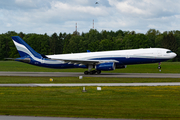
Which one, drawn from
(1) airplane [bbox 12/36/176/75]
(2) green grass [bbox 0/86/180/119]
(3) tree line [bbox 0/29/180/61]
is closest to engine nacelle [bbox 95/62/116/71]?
(1) airplane [bbox 12/36/176/75]

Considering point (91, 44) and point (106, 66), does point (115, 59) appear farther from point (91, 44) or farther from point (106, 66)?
point (91, 44)

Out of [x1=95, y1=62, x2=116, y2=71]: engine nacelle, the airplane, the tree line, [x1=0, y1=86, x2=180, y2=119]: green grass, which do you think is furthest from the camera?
the tree line

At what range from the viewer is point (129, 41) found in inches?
5098

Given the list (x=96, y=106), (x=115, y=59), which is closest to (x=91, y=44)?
(x=115, y=59)

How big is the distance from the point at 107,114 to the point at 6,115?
5034 mm

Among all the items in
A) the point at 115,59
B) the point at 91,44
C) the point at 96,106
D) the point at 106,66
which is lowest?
the point at 96,106

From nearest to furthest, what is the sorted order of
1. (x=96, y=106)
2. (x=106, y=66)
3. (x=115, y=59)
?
(x=96, y=106), (x=106, y=66), (x=115, y=59)

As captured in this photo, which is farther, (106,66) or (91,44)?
(91,44)

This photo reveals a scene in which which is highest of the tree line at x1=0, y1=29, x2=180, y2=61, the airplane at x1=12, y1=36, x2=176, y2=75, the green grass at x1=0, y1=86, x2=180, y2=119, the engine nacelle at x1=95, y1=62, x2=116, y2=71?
the tree line at x1=0, y1=29, x2=180, y2=61

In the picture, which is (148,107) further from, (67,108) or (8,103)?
(8,103)

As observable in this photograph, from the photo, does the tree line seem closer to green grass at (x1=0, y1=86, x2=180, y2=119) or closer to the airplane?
the airplane

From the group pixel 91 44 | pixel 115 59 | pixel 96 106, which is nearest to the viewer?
pixel 96 106

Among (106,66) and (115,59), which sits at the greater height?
(115,59)

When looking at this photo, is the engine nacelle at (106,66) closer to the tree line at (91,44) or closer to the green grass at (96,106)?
the green grass at (96,106)
